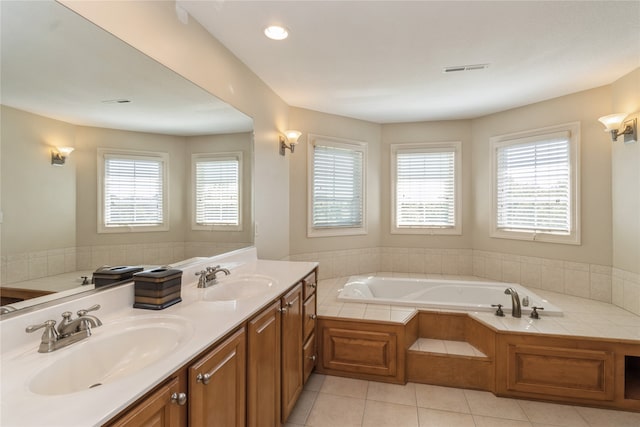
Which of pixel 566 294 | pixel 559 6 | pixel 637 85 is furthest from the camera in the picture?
pixel 566 294

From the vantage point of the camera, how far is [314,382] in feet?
8.07

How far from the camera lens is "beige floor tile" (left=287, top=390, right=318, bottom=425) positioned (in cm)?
203

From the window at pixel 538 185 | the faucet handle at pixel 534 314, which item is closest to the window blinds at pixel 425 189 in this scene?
the window at pixel 538 185

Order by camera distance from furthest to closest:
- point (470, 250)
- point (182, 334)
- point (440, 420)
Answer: point (470, 250)
point (440, 420)
point (182, 334)

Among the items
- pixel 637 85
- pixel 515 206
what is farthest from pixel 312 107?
pixel 637 85

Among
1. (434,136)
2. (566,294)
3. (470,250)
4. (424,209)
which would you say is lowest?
(566,294)

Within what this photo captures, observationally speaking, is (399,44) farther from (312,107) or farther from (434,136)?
(434,136)

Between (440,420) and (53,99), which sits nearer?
(53,99)

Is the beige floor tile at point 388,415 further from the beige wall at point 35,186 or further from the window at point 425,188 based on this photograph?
the window at point 425,188

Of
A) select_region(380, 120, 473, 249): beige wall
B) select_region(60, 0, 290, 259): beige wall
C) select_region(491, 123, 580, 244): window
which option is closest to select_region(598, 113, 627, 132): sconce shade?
select_region(491, 123, 580, 244): window

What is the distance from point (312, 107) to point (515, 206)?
264 cm

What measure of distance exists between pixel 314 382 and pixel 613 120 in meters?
3.37

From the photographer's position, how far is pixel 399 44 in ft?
7.16

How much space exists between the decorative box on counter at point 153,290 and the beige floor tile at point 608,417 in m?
2.76
